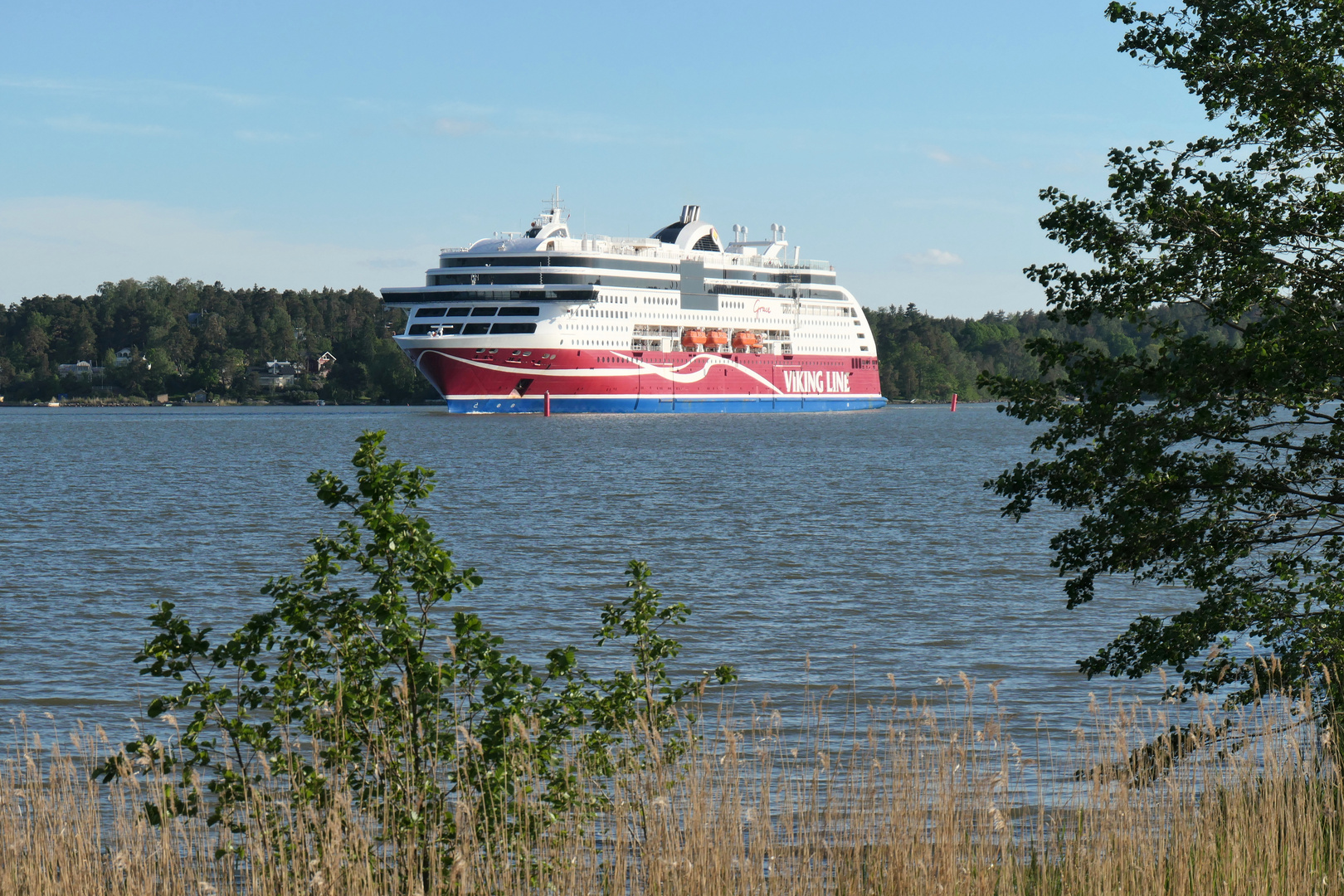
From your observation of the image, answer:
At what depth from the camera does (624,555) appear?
25.8 metres

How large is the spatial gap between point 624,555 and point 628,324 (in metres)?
67.8

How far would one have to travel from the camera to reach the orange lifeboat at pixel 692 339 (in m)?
97.9

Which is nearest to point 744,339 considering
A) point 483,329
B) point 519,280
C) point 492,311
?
point 519,280

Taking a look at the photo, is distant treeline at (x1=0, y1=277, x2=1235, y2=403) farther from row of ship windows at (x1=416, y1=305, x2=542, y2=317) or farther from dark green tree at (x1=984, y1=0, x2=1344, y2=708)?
dark green tree at (x1=984, y1=0, x2=1344, y2=708)

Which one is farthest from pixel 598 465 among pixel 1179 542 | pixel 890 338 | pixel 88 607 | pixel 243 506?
pixel 890 338

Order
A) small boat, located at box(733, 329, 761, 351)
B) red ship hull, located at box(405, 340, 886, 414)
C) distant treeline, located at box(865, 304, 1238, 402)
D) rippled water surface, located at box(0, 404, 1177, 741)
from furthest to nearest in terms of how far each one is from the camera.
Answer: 1. distant treeline, located at box(865, 304, 1238, 402)
2. small boat, located at box(733, 329, 761, 351)
3. red ship hull, located at box(405, 340, 886, 414)
4. rippled water surface, located at box(0, 404, 1177, 741)

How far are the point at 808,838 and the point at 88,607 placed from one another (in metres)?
15.8

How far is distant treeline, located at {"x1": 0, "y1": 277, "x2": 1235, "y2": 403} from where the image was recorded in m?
158

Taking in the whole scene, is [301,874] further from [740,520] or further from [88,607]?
[740,520]

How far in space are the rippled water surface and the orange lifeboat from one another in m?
33.4

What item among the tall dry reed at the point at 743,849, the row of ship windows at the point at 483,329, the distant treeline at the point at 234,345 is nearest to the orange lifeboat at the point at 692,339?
the row of ship windows at the point at 483,329

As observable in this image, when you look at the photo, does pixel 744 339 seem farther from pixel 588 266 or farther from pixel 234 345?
pixel 234 345

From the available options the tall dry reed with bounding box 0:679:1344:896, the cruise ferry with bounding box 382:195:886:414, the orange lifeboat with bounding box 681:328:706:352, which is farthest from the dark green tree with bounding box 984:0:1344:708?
the orange lifeboat with bounding box 681:328:706:352

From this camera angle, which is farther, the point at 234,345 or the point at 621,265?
the point at 234,345
